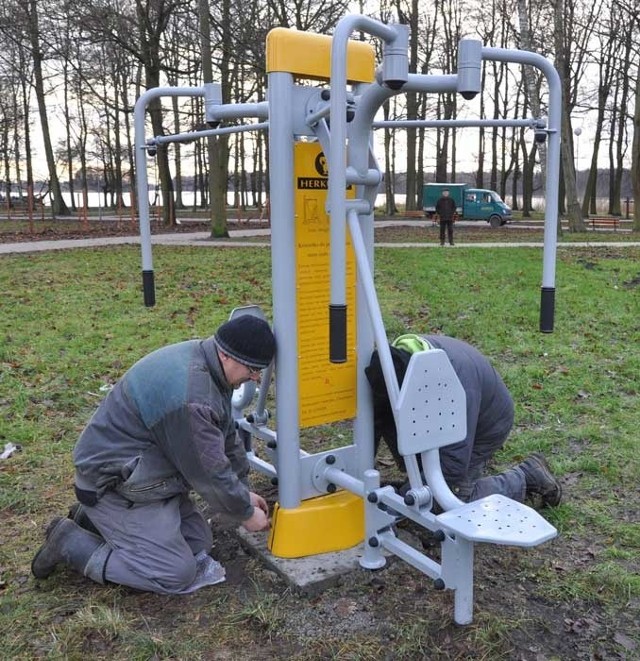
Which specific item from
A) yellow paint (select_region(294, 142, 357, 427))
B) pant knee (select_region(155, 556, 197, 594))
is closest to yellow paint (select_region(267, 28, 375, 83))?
yellow paint (select_region(294, 142, 357, 427))

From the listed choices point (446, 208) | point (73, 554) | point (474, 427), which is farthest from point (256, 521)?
point (446, 208)

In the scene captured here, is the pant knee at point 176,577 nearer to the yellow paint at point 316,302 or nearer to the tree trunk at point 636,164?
the yellow paint at point 316,302

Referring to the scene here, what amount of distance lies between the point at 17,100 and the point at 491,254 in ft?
104

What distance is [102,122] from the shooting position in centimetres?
3966

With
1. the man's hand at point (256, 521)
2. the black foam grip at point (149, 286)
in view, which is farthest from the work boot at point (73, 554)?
the black foam grip at point (149, 286)

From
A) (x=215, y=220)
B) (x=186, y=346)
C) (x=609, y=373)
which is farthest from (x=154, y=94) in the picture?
(x=215, y=220)

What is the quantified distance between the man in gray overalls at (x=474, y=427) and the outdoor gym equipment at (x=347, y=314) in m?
0.16

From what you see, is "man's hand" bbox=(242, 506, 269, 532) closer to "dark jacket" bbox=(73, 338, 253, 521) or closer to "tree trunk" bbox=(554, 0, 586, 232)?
"dark jacket" bbox=(73, 338, 253, 521)

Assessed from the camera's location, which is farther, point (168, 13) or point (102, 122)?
point (102, 122)

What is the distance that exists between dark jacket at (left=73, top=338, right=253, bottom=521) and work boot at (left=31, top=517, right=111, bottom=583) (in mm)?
215


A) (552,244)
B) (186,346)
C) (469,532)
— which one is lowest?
(469,532)

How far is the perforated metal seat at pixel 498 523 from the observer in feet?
7.78

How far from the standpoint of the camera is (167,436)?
2.78 m

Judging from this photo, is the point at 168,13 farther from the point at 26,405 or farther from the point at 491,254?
the point at 26,405
